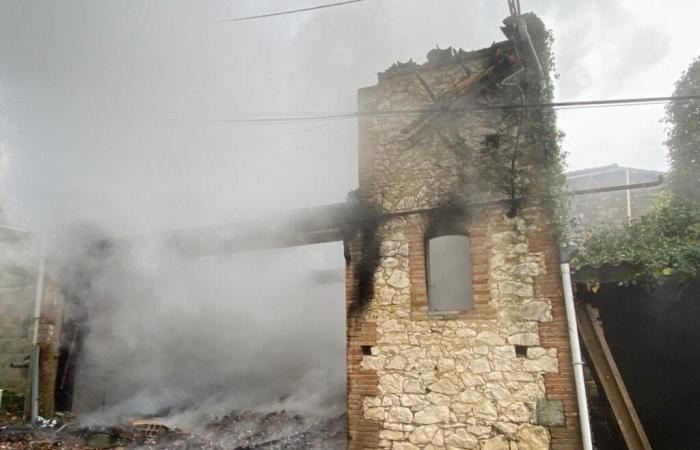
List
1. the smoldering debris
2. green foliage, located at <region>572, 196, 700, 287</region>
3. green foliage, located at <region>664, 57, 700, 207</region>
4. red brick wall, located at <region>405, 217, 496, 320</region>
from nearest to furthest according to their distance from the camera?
green foliage, located at <region>572, 196, 700, 287</region>, red brick wall, located at <region>405, 217, 496, 320</region>, the smoldering debris, green foliage, located at <region>664, 57, 700, 207</region>

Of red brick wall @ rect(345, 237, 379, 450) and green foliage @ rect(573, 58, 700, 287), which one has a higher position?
green foliage @ rect(573, 58, 700, 287)

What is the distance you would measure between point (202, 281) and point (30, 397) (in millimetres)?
3756

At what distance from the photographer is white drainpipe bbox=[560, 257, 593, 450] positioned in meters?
4.85

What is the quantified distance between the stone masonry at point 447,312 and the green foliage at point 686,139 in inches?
374

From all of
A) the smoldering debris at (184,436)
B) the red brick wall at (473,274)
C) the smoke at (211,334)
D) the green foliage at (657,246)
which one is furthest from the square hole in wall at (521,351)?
the smoke at (211,334)

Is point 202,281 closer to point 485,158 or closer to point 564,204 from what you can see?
point 485,158

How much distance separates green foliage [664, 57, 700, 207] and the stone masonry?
9511 mm

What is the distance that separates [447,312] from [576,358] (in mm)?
1496

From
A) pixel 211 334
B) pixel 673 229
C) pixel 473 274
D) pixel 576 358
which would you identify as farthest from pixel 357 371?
pixel 673 229

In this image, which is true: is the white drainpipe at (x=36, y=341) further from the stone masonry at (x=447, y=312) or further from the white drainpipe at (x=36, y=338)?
the stone masonry at (x=447, y=312)

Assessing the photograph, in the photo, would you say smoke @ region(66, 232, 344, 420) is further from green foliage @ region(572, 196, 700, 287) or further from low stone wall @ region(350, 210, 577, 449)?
green foliage @ region(572, 196, 700, 287)

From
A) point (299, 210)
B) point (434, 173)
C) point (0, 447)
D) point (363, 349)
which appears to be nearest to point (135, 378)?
point (0, 447)

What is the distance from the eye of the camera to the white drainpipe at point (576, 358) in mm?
4852

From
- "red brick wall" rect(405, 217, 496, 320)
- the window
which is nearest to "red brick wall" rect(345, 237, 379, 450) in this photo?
"red brick wall" rect(405, 217, 496, 320)
